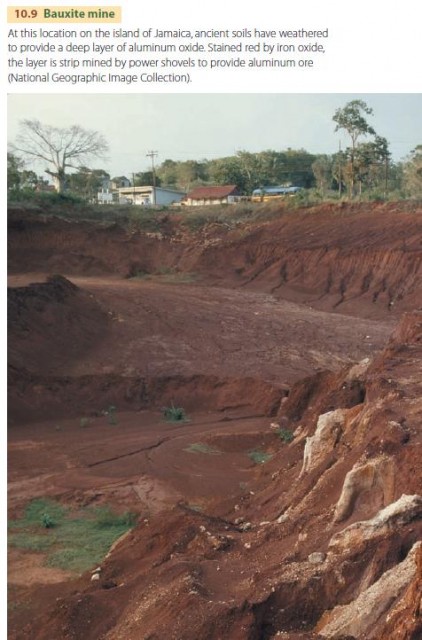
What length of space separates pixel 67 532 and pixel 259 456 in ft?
15.3

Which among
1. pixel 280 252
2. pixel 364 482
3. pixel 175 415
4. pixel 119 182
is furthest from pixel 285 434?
pixel 119 182

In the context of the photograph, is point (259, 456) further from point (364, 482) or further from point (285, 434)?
point (364, 482)

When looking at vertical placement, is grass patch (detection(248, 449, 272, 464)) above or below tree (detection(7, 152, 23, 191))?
below

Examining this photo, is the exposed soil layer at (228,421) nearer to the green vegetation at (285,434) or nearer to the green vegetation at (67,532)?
the green vegetation at (285,434)

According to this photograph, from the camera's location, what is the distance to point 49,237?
1339 inches

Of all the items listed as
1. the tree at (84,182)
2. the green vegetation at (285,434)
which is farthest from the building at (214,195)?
the green vegetation at (285,434)

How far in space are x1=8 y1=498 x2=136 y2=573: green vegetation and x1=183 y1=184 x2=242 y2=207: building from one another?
37.4 metres

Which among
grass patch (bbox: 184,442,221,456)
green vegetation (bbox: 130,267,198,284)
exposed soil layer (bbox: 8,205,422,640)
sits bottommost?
grass patch (bbox: 184,442,221,456)

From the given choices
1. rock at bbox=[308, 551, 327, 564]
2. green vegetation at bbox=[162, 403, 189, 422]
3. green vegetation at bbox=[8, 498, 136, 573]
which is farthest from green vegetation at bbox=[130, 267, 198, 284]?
rock at bbox=[308, 551, 327, 564]

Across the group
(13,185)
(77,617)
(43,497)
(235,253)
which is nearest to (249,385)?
(43,497)

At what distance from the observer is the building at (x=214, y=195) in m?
48.3

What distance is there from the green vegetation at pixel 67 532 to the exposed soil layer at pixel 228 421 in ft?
1.06

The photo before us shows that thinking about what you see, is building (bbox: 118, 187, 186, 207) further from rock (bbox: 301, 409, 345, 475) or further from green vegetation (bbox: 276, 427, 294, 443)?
rock (bbox: 301, 409, 345, 475)

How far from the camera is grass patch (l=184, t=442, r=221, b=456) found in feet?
47.9
